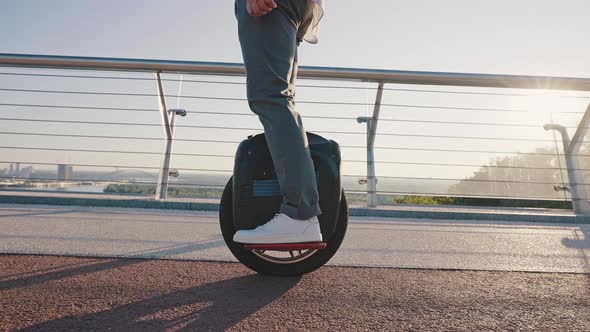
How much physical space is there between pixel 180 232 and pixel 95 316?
1040 mm

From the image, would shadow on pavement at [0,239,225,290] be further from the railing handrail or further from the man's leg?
the railing handrail

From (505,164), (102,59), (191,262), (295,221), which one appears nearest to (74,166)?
(102,59)

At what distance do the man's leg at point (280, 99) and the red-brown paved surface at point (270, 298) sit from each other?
25 centimetres

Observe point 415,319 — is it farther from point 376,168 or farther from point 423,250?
point 376,168

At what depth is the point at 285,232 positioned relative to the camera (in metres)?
A: 1.06

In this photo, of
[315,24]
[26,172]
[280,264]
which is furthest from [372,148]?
[26,172]

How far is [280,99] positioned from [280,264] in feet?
1.63

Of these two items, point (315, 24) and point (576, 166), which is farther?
point (576, 166)

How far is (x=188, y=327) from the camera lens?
0.79 meters

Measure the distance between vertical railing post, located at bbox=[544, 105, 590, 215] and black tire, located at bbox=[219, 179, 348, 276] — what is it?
2.39 m

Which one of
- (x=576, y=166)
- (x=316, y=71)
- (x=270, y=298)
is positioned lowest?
(x=270, y=298)

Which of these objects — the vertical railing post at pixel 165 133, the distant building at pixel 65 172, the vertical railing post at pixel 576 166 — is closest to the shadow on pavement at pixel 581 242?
the vertical railing post at pixel 576 166

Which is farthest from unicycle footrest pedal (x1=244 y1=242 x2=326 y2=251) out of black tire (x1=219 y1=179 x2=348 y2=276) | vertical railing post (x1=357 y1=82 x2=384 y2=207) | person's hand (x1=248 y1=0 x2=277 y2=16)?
vertical railing post (x1=357 y1=82 x2=384 y2=207)

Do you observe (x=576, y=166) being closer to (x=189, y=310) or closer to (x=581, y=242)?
(x=581, y=242)
